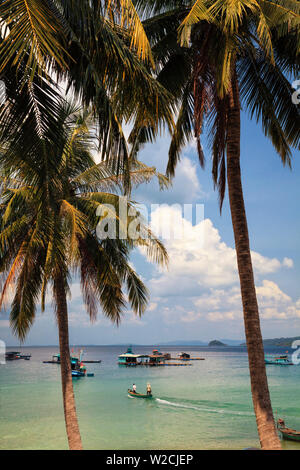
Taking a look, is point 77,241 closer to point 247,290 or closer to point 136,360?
point 247,290

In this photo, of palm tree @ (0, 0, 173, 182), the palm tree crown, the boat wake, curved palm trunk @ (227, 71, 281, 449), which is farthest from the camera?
the boat wake

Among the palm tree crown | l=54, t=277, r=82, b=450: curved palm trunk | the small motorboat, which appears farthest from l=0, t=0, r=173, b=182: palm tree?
the small motorboat

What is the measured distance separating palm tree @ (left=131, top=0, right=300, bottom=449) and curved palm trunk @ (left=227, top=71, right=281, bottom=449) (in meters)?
0.02

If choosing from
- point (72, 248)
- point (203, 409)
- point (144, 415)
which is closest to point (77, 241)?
point (72, 248)

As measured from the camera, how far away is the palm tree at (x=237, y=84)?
297 inches

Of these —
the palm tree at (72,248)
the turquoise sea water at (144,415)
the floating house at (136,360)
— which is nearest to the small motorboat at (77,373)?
the turquoise sea water at (144,415)

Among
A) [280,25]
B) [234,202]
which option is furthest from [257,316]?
[280,25]

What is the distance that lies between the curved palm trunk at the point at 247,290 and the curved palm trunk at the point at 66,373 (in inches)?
200

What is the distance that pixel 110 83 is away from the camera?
227 inches

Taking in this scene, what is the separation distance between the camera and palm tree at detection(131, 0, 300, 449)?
7.54m

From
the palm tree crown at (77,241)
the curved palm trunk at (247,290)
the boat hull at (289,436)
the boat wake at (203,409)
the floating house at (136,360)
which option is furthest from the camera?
the floating house at (136,360)

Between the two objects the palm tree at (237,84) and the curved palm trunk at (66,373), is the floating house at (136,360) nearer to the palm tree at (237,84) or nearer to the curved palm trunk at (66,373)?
the curved palm trunk at (66,373)

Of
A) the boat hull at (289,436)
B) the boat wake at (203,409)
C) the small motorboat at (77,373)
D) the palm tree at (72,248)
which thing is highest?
the palm tree at (72,248)

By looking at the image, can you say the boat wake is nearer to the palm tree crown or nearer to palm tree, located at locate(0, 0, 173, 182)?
the palm tree crown
